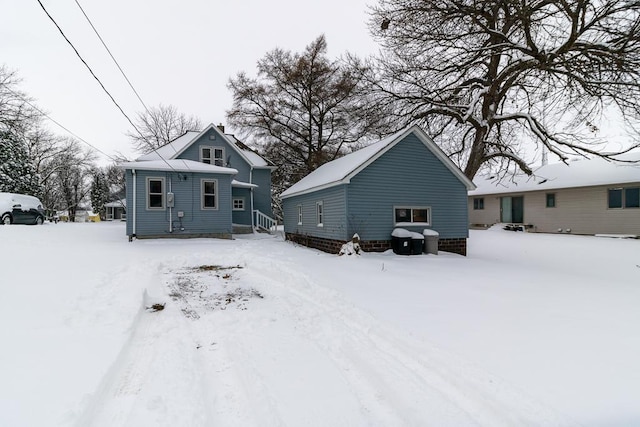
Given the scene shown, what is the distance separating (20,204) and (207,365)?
71.7 feet

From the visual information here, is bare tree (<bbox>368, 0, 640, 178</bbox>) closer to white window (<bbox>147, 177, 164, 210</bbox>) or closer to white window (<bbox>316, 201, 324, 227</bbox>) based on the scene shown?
white window (<bbox>316, 201, 324, 227</bbox>)

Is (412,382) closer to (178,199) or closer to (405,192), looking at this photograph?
(405,192)

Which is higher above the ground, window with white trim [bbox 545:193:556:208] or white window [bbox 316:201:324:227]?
window with white trim [bbox 545:193:556:208]

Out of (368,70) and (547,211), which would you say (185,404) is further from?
(547,211)

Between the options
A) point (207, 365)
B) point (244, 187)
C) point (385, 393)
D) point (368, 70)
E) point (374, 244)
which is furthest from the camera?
point (244, 187)

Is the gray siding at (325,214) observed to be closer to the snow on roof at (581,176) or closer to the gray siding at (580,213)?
the snow on roof at (581,176)

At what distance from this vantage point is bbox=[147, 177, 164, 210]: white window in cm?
1473

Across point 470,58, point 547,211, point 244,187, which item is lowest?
point 547,211

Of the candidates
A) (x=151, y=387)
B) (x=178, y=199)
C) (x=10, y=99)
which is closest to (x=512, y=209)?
(x=178, y=199)

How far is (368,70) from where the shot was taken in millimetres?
15227

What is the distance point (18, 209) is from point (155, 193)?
403 inches

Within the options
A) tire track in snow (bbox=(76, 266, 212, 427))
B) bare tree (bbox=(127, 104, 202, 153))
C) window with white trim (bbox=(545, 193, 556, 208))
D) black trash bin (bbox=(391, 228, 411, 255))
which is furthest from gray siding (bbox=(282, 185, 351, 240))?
bare tree (bbox=(127, 104, 202, 153))

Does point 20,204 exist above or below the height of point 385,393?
above

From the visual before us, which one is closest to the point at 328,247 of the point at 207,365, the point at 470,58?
the point at 470,58
